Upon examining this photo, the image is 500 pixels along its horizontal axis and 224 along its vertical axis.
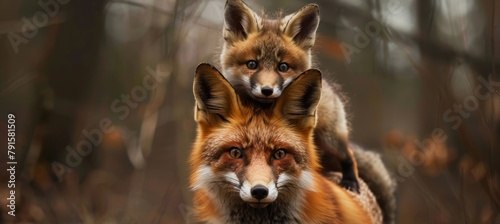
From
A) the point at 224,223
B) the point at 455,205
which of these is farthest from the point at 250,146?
the point at 455,205

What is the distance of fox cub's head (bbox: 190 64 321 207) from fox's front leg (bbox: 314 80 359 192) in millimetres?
1012

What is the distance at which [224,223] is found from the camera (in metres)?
3.28

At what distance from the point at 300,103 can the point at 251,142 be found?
0.38m

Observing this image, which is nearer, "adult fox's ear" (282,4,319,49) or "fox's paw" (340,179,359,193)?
"adult fox's ear" (282,4,319,49)

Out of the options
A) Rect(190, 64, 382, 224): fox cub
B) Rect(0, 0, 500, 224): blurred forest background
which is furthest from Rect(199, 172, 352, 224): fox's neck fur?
Rect(0, 0, 500, 224): blurred forest background

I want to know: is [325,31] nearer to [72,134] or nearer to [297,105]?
[72,134]

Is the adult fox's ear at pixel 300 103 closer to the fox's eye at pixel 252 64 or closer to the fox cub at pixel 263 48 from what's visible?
the fox cub at pixel 263 48

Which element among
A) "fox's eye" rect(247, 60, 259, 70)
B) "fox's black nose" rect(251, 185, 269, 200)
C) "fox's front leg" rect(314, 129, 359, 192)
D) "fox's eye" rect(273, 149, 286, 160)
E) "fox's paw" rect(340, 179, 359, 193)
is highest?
"fox's eye" rect(247, 60, 259, 70)

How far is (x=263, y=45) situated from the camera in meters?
3.67

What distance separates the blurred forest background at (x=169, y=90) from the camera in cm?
560

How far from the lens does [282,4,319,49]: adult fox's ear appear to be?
360 centimetres

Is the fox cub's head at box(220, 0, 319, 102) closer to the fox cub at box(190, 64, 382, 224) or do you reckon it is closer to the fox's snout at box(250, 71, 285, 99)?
the fox's snout at box(250, 71, 285, 99)

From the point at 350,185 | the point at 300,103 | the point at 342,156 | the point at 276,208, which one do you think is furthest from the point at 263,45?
the point at 350,185

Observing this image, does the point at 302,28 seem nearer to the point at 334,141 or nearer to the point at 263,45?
the point at 263,45
